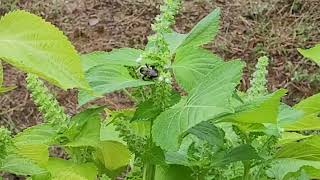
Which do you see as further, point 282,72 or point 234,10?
point 234,10

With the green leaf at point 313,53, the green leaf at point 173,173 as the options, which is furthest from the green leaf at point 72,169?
the green leaf at point 313,53

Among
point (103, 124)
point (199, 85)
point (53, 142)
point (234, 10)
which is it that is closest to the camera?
point (199, 85)

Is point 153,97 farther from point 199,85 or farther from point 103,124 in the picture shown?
point 103,124

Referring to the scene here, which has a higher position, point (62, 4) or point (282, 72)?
point (62, 4)

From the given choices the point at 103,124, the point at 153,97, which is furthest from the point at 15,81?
the point at 153,97

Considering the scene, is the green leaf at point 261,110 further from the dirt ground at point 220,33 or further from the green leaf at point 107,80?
the dirt ground at point 220,33

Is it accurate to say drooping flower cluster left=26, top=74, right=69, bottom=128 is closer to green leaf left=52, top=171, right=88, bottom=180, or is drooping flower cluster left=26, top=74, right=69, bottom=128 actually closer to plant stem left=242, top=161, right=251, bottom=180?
green leaf left=52, top=171, right=88, bottom=180
